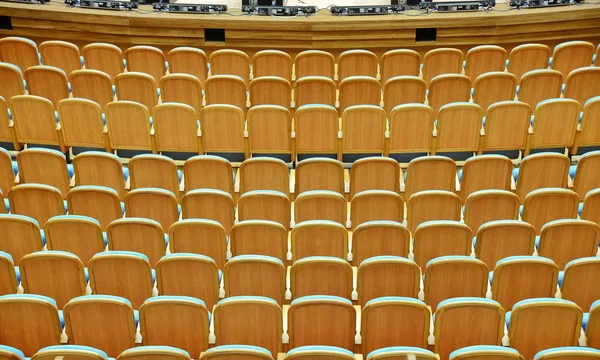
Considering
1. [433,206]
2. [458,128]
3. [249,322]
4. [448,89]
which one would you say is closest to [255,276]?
[249,322]

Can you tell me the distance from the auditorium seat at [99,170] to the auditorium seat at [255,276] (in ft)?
1.07

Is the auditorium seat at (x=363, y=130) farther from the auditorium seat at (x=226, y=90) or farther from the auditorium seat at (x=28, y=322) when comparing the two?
the auditorium seat at (x=28, y=322)

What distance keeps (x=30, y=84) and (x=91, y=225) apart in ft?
1.78

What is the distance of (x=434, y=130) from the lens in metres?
1.34

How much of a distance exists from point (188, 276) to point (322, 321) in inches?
7.4

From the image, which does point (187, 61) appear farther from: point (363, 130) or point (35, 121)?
point (363, 130)

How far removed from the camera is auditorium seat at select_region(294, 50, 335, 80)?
1521mm

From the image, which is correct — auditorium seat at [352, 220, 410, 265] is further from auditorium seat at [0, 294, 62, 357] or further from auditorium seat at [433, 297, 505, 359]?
auditorium seat at [0, 294, 62, 357]

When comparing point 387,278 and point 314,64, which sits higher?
point 314,64

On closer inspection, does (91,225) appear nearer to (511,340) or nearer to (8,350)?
(8,350)

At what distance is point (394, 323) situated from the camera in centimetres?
87

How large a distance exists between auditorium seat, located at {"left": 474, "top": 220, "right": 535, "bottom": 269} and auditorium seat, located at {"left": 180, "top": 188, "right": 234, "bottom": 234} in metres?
0.36

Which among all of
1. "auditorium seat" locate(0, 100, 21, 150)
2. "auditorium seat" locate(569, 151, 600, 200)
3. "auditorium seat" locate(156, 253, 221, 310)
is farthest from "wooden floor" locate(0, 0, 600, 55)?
"auditorium seat" locate(156, 253, 221, 310)

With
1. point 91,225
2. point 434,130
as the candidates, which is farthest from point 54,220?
point 434,130
